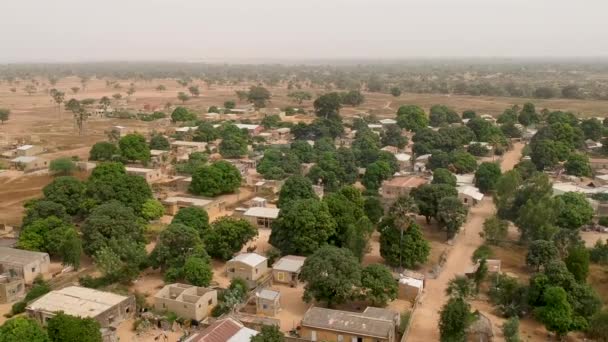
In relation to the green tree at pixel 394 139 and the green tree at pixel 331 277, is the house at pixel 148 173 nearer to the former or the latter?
the green tree at pixel 331 277

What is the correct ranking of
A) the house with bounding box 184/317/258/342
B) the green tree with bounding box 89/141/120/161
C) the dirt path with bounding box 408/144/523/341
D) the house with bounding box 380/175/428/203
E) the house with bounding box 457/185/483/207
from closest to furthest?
the house with bounding box 184/317/258/342 < the dirt path with bounding box 408/144/523/341 < the house with bounding box 457/185/483/207 < the house with bounding box 380/175/428/203 < the green tree with bounding box 89/141/120/161

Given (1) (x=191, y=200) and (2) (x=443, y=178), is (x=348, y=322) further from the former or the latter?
(2) (x=443, y=178)

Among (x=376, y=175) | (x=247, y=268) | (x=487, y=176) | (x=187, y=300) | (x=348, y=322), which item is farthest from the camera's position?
(x=376, y=175)

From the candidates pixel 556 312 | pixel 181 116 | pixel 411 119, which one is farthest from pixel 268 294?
pixel 181 116

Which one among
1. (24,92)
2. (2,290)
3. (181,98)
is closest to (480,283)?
(2,290)

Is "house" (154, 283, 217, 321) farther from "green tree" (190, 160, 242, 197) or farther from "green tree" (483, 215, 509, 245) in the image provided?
"green tree" (483, 215, 509, 245)

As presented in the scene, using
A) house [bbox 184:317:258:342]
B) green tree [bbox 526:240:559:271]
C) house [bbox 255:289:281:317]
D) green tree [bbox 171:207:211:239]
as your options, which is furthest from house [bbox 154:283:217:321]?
green tree [bbox 526:240:559:271]
